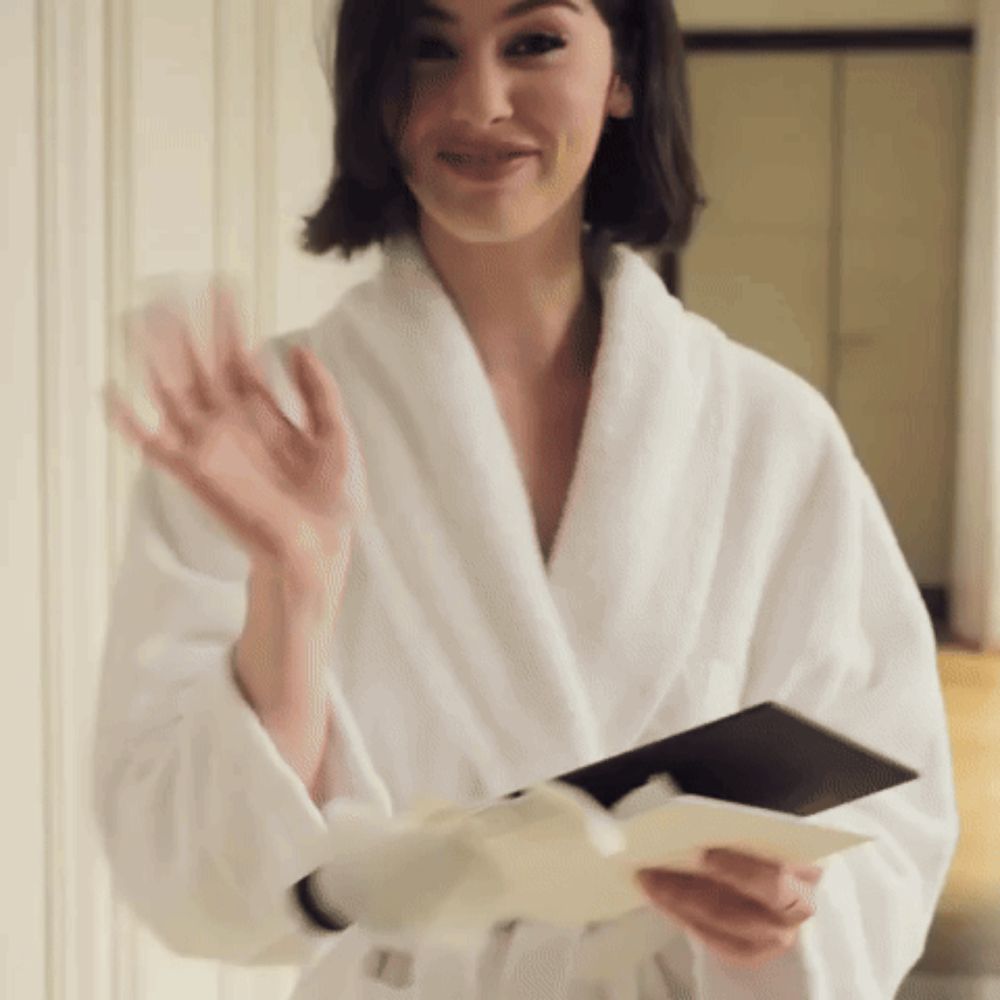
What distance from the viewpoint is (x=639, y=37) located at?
2.34 feet

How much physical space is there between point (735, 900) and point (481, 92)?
365mm

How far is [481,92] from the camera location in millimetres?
651

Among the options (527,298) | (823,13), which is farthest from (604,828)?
(823,13)

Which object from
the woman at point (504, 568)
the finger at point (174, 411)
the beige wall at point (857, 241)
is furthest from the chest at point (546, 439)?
the beige wall at point (857, 241)

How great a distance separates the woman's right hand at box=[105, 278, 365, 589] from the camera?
21.3 inches

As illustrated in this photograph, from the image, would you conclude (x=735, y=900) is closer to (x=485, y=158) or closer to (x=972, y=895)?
(x=485, y=158)

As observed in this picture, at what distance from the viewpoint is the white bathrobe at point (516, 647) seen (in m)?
0.63

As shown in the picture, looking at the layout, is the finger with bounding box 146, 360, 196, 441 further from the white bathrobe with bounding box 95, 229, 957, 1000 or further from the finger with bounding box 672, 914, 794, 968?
the finger with bounding box 672, 914, 794, 968

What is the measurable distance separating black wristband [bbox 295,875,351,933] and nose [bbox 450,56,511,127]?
1.12 ft

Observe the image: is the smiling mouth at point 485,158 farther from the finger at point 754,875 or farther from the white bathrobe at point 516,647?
the finger at point 754,875

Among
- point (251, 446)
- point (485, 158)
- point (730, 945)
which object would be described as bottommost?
point (730, 945)

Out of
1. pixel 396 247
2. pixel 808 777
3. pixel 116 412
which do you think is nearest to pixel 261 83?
pixel 396 247

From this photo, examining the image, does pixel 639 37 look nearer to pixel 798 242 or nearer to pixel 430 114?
pixel 430 114

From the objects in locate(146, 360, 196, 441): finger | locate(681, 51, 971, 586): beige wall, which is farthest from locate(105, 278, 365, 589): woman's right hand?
locate(681, 51, 971, 586): beige wall
